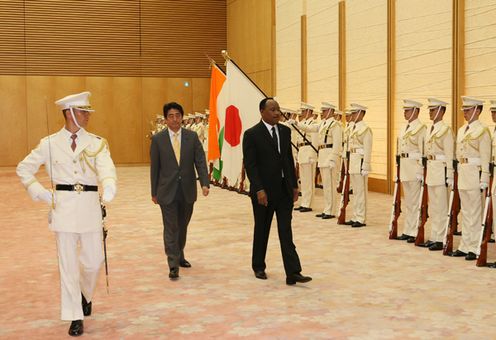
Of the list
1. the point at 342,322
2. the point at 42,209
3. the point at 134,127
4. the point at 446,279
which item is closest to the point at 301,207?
the point at 42,209

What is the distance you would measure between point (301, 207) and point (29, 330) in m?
6.65

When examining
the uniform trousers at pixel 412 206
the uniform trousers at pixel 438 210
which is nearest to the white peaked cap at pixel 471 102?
the uniform trousers at pixel 438 210

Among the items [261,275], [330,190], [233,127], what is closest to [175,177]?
[261,275]

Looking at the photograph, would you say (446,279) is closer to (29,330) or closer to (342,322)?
(342,322)

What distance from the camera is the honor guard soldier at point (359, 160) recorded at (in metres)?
8.88

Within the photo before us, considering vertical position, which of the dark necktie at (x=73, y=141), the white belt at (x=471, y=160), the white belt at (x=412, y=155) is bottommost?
the white belt at (x=471, y=160)

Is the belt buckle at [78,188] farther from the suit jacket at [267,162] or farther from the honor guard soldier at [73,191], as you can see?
the suit jacket at [267,162]

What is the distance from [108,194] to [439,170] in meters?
4.12

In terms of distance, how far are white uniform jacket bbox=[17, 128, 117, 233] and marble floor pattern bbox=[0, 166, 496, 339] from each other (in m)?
0.71

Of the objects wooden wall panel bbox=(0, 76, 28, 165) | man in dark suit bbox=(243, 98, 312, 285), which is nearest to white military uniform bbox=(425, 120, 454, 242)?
man in dark suit bbox=(243, 98, 312, 285)

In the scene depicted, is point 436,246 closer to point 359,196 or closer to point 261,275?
point 359,196

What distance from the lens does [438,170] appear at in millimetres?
7254

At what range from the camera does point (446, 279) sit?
593 centimetres

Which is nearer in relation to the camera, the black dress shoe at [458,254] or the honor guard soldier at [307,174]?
the black dress shoe at [458,254]
